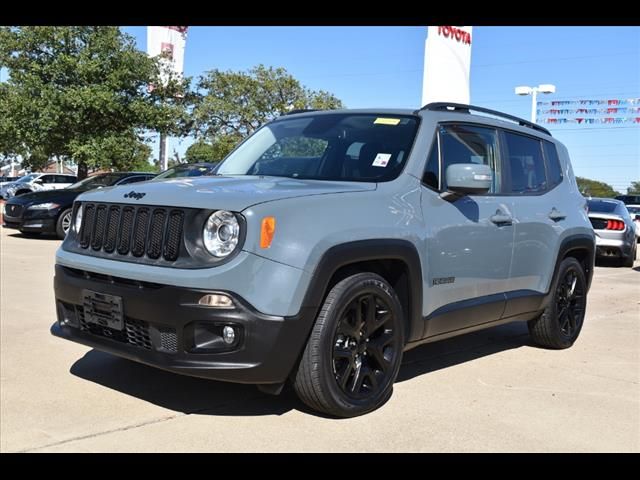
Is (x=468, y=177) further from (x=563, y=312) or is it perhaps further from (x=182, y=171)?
(x=182, y=171)

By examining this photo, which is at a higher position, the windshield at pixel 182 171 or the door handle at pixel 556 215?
the windshield at pixel 182 171

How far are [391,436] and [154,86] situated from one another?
20791 mm

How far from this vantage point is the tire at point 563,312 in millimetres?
5723

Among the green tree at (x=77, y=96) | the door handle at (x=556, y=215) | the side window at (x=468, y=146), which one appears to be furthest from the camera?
the green tree at (x=77, y=96)

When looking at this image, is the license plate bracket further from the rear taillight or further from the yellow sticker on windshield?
the rear taillight

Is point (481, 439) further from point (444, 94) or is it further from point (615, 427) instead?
point (444, 94)

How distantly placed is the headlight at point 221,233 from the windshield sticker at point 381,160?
1.29 metres

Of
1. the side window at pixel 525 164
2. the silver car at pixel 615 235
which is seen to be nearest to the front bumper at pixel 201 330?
the side window at pixel 525 164

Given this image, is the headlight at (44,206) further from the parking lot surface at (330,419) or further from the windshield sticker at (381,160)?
the windshield sticker at (381,160)

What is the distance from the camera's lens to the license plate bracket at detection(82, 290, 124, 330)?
3.69 m

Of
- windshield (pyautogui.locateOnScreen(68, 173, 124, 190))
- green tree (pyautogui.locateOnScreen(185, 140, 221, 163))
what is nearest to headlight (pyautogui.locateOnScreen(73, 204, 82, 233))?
windshield (pyautogui.locateOnScreen(68, 173, 124, 190))

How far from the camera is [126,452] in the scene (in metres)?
3.31

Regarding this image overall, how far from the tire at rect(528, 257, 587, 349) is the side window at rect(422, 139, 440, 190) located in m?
1.82
